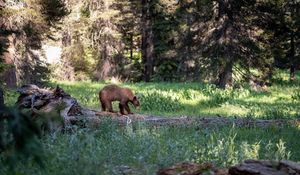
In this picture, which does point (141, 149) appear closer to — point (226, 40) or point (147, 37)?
point (226, 40)

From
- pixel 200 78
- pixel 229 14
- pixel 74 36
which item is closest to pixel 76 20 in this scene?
pixel 74 36

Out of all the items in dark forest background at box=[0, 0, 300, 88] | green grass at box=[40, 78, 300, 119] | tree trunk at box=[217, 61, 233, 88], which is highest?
dark forest background at box=[0, 0, 300, 88]

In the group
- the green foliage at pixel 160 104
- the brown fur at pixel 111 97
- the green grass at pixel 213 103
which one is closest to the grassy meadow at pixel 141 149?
the green grass at pixel 213 103

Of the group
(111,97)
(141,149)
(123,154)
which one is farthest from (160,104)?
(123,154)

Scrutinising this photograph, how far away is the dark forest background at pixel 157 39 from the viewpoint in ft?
74.0

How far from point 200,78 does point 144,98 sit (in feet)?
34.5

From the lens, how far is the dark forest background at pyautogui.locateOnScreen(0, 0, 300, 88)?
22.5 m

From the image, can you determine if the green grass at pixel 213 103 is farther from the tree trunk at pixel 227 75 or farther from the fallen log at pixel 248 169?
the fallen log at pixel 248 169

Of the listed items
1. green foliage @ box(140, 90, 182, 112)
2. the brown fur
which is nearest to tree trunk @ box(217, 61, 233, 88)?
green foliage @ box(140, 90, 182, 112)

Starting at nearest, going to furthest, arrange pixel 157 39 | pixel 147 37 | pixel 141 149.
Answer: pixel 141 149
pixel 147 37
pixel 157 39

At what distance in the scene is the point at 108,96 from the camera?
14031 millimetres

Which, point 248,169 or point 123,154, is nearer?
point 248,169

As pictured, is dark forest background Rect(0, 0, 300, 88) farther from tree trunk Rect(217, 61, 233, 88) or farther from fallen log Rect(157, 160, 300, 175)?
fallen log Rect(157, 160, 300, 175)

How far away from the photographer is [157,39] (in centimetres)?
4169
